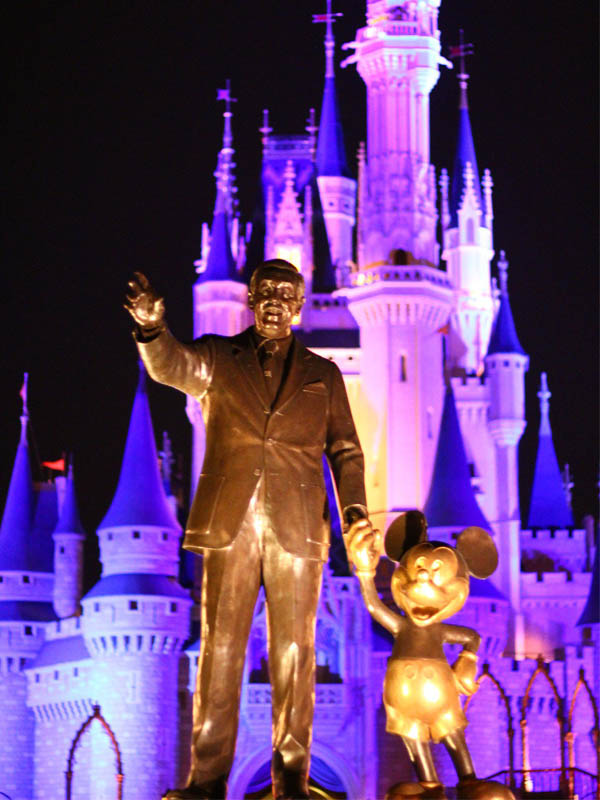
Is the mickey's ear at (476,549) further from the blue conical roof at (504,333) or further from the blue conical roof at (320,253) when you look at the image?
the blue conical roof at (320,253)

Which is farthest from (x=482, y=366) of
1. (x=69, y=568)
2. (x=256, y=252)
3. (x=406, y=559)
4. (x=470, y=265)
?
(x=406, y=559)

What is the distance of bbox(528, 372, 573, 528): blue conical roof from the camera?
155 ft

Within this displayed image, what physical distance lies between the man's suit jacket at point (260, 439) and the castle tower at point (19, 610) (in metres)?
30.4

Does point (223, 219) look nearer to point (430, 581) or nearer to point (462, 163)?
point (462, 163)

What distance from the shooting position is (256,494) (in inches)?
300

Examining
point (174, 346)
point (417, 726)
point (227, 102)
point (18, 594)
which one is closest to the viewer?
point (174, 346)

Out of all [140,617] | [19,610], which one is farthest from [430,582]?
[19,610]

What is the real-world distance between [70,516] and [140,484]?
7.59 ft

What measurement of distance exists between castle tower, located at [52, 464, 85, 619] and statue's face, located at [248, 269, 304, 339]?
31.6m

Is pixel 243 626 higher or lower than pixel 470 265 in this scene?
lower

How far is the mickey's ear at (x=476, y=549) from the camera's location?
8391 mm

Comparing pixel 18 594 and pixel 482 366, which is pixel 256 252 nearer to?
pixel 482 366

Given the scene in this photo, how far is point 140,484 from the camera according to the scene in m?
37.8

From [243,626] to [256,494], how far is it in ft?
1.76
